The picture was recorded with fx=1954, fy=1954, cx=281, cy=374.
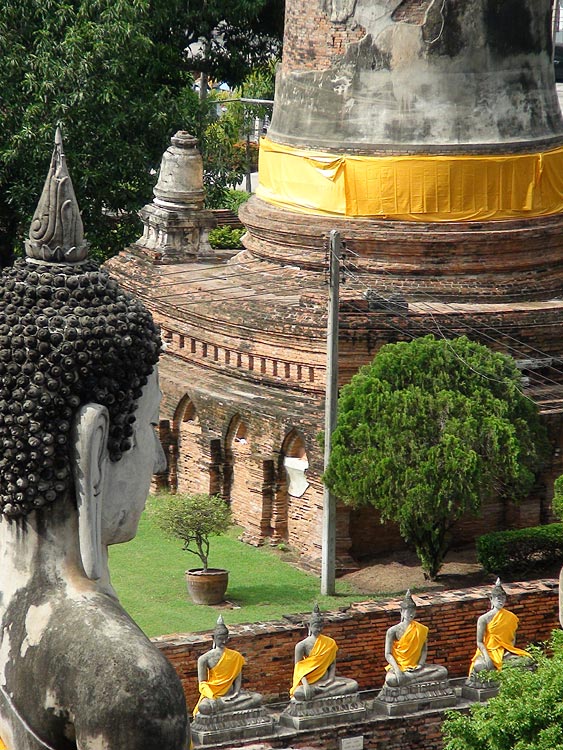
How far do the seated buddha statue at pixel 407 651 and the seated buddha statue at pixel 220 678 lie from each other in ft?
4.47

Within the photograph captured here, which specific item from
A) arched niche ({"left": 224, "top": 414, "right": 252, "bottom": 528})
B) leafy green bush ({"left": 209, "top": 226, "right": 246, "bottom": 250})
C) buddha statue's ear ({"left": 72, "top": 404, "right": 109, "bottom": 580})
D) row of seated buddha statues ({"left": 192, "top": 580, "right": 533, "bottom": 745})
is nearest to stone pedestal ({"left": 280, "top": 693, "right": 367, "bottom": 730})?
row of seated buddha statues ({"left": 192, "top": 580, "right": 533, "bottom": 745})

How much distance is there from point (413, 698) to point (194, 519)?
13.5 feet

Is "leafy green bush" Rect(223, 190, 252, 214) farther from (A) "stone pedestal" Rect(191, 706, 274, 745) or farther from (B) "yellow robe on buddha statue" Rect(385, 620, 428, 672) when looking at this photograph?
(A) "stone pedestal" Rect(191, 706, 274, 745)

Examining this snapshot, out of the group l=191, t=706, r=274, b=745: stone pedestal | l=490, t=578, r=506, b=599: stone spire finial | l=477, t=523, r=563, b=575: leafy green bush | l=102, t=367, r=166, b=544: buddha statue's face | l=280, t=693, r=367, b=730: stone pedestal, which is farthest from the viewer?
l=477, t=523, r=563, b=575: leafy green bush

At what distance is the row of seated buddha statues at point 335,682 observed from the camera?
47.6ft

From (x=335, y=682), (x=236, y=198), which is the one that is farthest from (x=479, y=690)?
(x=236, y=198)

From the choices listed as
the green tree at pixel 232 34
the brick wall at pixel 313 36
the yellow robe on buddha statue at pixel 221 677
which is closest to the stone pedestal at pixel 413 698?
the yellow robe on buddha statue at pixel 221 677

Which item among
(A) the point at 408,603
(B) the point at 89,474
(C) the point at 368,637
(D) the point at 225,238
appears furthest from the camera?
(D) the point at 225,238

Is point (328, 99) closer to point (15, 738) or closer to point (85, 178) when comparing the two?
point (85, 178)

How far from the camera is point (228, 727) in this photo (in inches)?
572

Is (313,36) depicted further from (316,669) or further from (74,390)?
(74,390)

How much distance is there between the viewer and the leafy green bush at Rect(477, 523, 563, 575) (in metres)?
19.1

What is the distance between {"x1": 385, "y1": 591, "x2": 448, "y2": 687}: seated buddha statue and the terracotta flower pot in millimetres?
3390

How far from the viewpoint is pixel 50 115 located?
2572 cm
